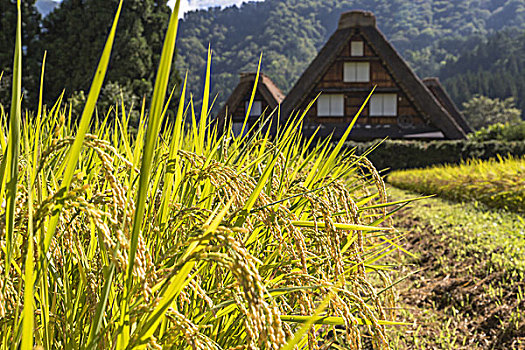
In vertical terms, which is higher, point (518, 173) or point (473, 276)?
point (518, 173)

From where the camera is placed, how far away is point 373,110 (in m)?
19.1

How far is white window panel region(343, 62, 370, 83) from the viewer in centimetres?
1883

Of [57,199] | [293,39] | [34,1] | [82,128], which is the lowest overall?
[57,199]

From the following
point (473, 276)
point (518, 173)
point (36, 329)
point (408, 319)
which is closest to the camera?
point (36, 329)

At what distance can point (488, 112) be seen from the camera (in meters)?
44.2

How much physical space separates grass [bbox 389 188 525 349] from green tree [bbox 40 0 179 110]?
14401 mm

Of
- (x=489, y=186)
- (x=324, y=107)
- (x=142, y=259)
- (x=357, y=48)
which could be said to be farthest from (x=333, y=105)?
(x=142, y=259)

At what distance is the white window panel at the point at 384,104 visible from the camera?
1889 cm

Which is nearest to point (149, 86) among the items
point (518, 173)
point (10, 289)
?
Result: point (518, 173)

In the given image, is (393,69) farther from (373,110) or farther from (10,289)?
(10,289)

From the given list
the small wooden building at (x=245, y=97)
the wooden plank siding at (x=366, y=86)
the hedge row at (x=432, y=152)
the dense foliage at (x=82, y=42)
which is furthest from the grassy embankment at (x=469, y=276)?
the dense foliage at (x=82, y=42)

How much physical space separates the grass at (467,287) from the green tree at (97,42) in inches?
567

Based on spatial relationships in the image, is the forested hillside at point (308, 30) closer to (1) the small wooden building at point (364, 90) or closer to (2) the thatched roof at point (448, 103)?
(2) the thatched roof at point (448, 103)

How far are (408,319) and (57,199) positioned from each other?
298 cm
